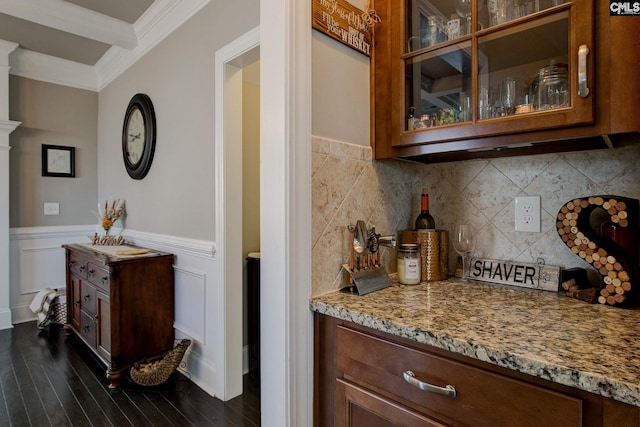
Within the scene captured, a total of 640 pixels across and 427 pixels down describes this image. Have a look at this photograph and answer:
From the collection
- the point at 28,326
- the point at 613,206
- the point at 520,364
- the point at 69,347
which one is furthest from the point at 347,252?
the point at 28,326

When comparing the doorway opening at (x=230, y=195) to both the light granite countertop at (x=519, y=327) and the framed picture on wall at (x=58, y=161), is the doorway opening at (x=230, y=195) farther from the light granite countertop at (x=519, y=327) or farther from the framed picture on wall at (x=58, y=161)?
the framed picture on wall at (x=58, y=161)

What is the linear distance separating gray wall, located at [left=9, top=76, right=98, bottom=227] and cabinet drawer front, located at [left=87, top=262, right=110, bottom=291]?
1615 mm

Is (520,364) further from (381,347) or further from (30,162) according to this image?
(30,162)

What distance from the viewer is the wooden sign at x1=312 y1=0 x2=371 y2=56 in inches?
43.9

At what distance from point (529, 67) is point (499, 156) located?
1.12 feet

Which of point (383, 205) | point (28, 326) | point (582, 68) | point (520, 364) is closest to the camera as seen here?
point (520, 364)

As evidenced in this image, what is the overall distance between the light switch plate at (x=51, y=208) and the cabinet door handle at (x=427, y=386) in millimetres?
4200

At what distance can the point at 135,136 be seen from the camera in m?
3.03

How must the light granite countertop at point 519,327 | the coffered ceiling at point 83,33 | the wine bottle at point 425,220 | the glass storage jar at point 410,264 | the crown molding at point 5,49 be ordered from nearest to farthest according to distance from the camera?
the light granite countertop at point 519,327
the glass storage jar at point 410,264
the wine bottle at point 425,220
the coffered ceiling at point 83,33
the crown molding at point 5,49

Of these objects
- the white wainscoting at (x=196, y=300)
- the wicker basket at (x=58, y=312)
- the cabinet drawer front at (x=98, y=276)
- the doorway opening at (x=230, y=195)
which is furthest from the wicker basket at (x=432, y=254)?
the wicker basket at (x=58, y=312)

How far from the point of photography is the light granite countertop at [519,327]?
2.05 feet

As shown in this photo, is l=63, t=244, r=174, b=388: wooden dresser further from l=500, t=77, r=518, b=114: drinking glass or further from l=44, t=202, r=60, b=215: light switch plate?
l=500, t=77, r=518, b=114: drinking glass

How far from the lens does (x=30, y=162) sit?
3.52 m

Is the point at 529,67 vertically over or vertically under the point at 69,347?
over
